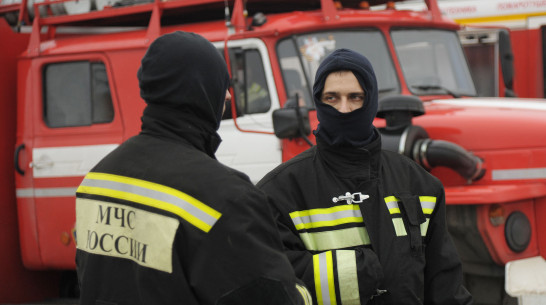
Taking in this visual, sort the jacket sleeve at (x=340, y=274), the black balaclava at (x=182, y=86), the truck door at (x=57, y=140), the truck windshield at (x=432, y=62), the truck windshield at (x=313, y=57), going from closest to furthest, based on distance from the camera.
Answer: the black balaclava at (x=182, y=86)
the jacket sleeve at (x=340, y=274)
the truck windshield at (x=313, y=57)
the truck windshield at (x=432, y=62)
the truck door at (x=57, y=140)

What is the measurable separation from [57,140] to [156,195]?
4.12 meters

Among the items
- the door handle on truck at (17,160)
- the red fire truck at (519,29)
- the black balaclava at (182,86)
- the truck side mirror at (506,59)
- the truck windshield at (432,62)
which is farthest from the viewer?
the red fire truck at (519,29)

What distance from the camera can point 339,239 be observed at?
89.9 inches

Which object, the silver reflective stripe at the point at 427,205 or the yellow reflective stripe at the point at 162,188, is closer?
the yellow reflective stripe at the point at 162,188

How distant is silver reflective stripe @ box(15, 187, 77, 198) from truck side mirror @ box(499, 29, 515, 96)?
358 cm

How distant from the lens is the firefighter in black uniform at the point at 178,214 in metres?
1.57

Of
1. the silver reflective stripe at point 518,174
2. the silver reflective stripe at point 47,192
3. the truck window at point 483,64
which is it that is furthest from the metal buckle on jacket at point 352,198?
the truck window at point 483,64

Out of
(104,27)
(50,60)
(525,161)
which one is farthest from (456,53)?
(50,60)

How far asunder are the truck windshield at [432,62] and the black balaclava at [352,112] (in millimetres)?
2533

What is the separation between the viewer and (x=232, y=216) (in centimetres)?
157

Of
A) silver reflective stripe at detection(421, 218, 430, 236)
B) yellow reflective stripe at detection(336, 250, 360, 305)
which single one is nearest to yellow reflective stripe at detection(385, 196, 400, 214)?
silver reflective stripe at detection(421, 218, 430, 236)

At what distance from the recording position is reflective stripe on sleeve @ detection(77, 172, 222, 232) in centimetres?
158

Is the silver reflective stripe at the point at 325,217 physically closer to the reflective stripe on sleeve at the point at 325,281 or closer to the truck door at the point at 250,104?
the reflective stripe on sleeve at the point at 325,281

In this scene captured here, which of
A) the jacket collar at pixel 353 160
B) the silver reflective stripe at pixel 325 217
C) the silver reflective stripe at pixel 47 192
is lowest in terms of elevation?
the silver reflective stripe at pixel 47 192
